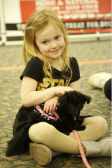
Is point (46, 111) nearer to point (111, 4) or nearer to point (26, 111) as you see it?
point (26, 111)

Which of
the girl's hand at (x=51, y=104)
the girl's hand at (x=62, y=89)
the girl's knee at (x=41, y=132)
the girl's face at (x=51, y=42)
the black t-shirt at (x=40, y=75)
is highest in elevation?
the girl's face at (x=51, y=42)

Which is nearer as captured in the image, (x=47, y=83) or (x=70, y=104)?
(x=70, y=104)

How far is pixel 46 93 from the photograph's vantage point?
940 mm

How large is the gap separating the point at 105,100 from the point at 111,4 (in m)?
3.40

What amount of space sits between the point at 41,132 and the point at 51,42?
36 cm

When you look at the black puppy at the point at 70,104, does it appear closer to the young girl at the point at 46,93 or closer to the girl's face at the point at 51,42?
the young girl at the point at 46,93

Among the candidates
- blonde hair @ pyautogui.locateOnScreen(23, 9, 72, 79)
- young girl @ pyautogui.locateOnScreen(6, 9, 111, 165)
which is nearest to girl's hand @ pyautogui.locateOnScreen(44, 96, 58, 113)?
young girl @ pyautogui.locateOnScreen(6, 9, 111, 165)

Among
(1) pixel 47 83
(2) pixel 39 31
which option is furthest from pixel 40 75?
→ (2) pixel 39 31

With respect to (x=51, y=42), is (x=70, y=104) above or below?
below

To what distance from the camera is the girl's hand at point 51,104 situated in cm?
92

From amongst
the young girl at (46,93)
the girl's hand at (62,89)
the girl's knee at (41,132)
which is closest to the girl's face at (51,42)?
the young girl at (46,93)

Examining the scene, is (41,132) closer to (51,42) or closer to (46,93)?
(46,93)

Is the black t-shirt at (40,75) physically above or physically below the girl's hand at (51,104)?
above

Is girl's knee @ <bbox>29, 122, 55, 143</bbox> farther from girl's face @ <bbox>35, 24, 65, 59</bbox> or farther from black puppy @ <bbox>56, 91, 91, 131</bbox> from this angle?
girl's face @ <bbox>35, 24, 65, 59</bbox>
